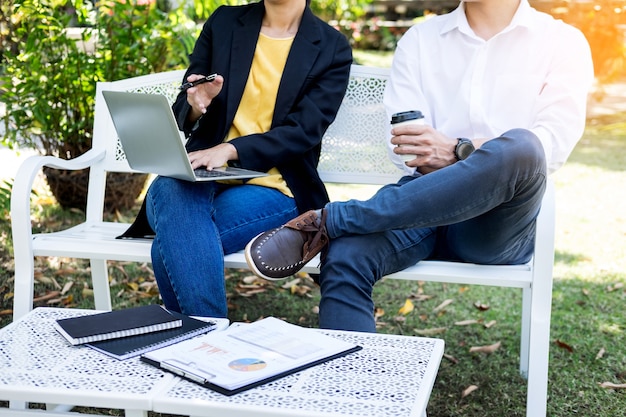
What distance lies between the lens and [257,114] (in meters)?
3.05

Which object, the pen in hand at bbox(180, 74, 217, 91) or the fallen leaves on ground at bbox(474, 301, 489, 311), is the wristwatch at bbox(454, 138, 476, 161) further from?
the fallen leaves on ground at bbox(474, 301, 489, 311)

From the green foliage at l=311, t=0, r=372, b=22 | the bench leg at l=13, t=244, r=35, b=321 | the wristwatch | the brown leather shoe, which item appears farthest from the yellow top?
the green foliage at l=311, t=0, r=372, b=22

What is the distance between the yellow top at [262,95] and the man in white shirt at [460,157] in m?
0.42

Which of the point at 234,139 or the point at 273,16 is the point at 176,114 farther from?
the point at 273,16

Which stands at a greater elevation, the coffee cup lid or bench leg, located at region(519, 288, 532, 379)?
the coffee cup lid

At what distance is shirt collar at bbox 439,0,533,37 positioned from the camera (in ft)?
9.21

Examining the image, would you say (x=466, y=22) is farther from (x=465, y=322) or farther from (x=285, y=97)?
(x=465, y=322)

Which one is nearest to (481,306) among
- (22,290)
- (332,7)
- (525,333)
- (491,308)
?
(491,308)

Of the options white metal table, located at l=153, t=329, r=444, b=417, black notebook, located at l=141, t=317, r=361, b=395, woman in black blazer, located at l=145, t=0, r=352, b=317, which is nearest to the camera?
white metal table, located at l=153, t=329, r=444, b=417

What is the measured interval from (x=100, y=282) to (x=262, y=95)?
3.19 ft

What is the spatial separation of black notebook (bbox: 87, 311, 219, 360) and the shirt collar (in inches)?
56.0

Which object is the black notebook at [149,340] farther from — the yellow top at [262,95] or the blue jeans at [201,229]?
the yellow top at [262,95]

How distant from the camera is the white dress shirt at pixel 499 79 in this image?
272cm

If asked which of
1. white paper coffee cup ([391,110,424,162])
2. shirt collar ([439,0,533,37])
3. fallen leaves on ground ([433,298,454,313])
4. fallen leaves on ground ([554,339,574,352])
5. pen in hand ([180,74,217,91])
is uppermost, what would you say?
shirt collar ([439,0,533,37])
